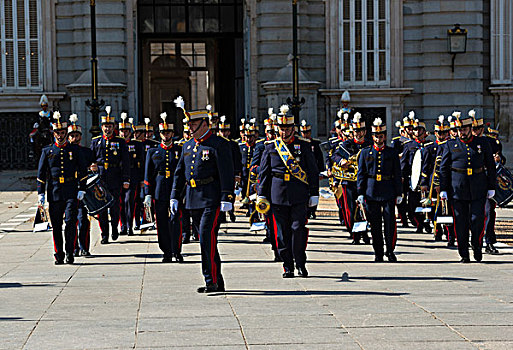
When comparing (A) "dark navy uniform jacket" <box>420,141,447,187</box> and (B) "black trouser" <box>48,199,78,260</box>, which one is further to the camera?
(A) "dark navy uniform jacket" <box>420,141,447,187</box>

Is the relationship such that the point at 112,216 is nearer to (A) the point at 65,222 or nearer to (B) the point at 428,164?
(A) the point at 65,222

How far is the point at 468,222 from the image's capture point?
13883 mm

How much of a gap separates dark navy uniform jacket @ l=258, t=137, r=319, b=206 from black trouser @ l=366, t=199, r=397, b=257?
1.64m

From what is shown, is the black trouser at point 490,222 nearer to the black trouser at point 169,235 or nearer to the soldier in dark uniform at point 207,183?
the black trouser at point 169,235

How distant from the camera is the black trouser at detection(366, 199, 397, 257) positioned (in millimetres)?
13789

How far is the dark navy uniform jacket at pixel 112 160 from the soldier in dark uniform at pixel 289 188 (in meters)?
5.26

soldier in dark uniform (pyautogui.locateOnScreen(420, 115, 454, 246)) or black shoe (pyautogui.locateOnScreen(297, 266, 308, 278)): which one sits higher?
soldier in dark uniform (pyautogui.locateOnScreen(420, 115, 454, 246))

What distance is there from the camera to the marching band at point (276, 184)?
1145 cm

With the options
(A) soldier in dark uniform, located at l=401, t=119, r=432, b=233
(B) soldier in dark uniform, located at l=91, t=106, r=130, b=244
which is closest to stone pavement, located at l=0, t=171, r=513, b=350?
(B) soldier in dark uniform, located at l=91, t=106, r=130, b=244

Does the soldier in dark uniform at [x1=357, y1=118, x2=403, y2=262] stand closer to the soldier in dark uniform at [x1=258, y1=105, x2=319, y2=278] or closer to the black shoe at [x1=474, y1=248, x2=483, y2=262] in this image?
the black shoe at [x1=474, y1=248, x2=483, y2=262]

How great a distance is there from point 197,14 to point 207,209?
2315 cm

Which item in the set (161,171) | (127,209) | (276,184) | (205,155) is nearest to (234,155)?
(127,209)

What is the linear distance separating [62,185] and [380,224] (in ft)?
14.1

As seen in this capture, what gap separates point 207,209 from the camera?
1120cm
